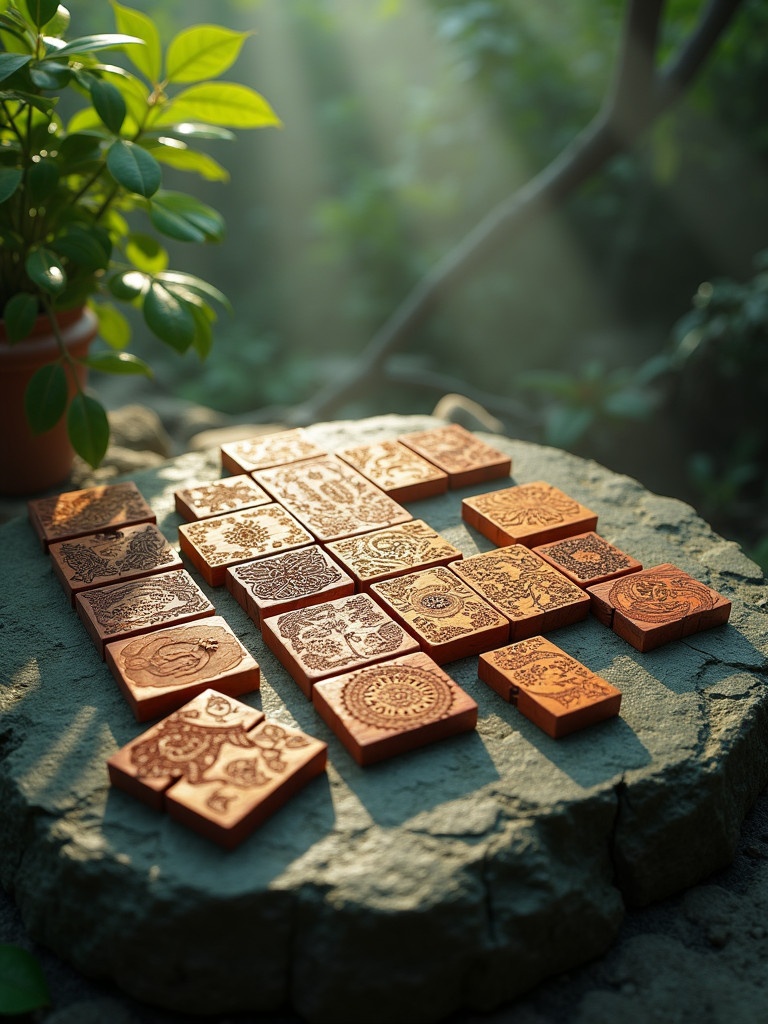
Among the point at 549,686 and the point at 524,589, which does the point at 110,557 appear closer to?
the point at 524,589

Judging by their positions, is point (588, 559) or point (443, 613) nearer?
point (443, 613)

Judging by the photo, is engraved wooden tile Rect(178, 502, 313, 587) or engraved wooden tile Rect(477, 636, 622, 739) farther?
engraved wooden tile Rect(178, 502, 313, 587)

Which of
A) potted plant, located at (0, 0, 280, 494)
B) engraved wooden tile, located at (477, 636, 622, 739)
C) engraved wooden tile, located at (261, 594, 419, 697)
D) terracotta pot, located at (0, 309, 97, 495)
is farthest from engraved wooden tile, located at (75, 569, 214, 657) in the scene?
terracotta pot, located at (0, 309, 97, 495)

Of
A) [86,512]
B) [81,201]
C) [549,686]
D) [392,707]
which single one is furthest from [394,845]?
[81,201]

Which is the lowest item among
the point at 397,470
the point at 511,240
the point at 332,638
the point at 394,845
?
the point at 394,845

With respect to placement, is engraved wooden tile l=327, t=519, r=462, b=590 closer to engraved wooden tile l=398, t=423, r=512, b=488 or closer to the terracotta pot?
engraved wooden tile l=398, t=423, r=512, b=488

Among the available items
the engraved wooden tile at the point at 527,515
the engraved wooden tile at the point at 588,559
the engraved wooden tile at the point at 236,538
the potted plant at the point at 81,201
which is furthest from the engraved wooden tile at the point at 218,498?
the engraved wooden tile at the point at 588,559

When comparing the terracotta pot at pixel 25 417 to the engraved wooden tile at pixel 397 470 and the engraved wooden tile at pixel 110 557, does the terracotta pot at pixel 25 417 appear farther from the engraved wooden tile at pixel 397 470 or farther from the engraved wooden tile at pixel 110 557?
the engraved wooden tile at pixel 397 470
